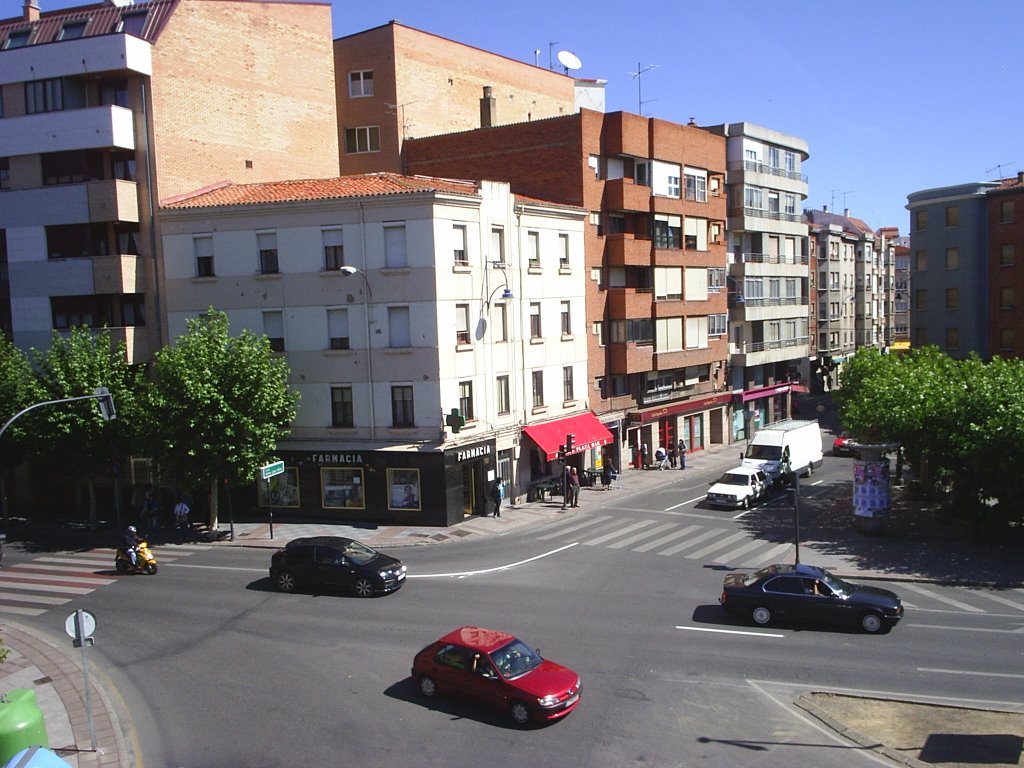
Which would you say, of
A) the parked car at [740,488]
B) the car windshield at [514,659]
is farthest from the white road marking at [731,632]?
the parked car at [740,488]

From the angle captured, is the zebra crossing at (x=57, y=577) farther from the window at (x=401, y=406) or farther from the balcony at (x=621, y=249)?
the balcony at (x=621, y=249)

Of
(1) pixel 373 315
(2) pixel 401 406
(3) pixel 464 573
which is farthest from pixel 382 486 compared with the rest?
(3) pixel 464 573

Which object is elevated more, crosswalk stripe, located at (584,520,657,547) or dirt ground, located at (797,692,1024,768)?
dirt ground, located at (797,692,1024,768)

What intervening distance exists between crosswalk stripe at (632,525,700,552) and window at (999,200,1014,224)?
3541 cm

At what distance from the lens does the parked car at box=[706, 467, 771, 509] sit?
126 ft

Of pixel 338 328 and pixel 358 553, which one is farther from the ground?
pixel 338 328

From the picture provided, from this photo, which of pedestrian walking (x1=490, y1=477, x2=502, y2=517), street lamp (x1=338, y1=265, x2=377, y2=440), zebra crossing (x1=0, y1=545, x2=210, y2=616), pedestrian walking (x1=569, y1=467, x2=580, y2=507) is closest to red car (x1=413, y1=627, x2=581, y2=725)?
zebra crossing (x1=0, y1=545, x2=210, y2=616)

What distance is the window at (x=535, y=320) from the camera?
→ 1628 inches

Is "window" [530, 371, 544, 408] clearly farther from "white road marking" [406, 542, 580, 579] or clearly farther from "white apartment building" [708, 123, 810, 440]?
"white apartment building" [708, 123, 810, 440]

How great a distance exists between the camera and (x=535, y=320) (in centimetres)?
4181

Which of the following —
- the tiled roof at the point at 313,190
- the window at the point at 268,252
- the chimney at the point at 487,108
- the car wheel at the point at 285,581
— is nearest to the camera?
the car wheel at the point at 285,581

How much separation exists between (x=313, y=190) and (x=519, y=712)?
26.3 meters

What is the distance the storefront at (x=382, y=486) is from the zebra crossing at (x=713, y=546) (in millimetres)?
4100

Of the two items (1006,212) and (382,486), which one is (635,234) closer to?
(382,486)
